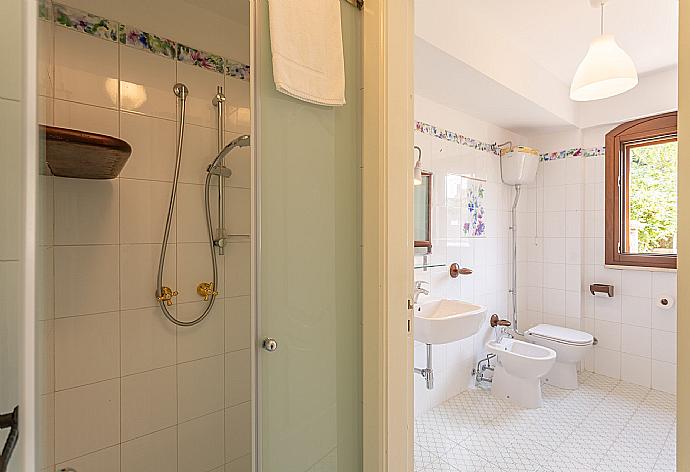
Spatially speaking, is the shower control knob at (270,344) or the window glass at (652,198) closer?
the shower control knob at (270,344)

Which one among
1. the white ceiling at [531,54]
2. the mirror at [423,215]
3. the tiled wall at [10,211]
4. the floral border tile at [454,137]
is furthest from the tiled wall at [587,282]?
the tiled wall at [10,211]

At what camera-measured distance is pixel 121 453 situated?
1.45 m

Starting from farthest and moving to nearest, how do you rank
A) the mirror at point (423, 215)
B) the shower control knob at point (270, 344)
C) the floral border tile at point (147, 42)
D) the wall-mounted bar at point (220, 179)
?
the mirror at point (423, 215)
the wall-mounted bar at point (220, 179)
the floral border tile at point (147, 42)
the shower control knob at point (270, 344)

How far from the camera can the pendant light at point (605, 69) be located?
177cm

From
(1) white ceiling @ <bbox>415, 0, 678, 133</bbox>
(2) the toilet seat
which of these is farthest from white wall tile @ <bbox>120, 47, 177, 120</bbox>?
(2) the toilet seat

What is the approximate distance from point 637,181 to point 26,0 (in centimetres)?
382

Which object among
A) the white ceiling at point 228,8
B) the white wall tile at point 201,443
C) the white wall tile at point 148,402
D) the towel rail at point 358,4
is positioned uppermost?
the white ceiling at point 228,8

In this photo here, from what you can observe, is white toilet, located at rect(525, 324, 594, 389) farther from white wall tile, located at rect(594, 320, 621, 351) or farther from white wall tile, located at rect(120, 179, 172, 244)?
white wall tile, located at rect(120, 179, 172, 244)

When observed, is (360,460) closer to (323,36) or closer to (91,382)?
(91,382)

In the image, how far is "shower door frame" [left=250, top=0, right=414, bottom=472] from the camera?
48.9 inches

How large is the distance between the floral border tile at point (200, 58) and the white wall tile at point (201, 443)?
1.49 m

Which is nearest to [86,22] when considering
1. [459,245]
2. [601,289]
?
[459,245]

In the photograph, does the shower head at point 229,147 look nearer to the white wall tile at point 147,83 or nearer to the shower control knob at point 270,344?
the white wall tile at point 147,83

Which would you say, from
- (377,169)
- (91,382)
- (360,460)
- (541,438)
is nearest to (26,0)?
(377,169)
